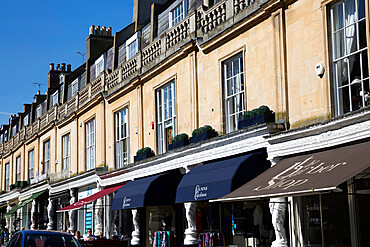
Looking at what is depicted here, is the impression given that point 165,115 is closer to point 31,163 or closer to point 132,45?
point 132,45

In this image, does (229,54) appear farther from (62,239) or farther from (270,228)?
(62,239)

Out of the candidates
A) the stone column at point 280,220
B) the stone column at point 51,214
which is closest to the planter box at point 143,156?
the stone column at point 280,220

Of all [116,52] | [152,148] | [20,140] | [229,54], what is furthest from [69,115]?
[229,54]

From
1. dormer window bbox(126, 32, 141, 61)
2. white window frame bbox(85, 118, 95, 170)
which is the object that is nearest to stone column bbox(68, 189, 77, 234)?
white window frame bbox(85, 118, 95, 170)

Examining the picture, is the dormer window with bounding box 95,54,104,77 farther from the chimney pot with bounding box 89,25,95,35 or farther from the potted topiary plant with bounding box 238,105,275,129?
the potted topiary plant with bounding box 238,105,275,129

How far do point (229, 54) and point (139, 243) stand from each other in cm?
923

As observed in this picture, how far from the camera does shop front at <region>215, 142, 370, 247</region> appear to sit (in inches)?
427

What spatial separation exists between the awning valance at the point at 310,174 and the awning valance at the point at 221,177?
1.11 meters

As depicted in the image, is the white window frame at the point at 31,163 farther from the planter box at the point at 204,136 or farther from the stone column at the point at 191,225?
the planter box at the point at 204,136

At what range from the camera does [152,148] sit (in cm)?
2227

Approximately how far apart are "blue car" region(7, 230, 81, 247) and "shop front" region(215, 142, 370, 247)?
416 cm

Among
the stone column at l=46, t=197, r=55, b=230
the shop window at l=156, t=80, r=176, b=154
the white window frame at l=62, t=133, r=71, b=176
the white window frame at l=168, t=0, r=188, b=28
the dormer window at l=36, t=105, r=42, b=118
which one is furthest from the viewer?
the dormer window at l=36, t=105, r=42, b=118

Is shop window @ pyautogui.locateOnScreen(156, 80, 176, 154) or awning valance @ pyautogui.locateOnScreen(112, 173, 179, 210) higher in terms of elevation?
shop window @ pyautogui.locateOnScreen(156, 80, 176, 154)

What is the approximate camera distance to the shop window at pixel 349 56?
12.4m
